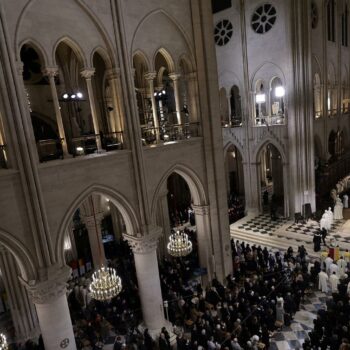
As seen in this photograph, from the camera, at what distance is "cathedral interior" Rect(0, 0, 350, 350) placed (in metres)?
8.80

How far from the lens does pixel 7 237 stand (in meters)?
8.19

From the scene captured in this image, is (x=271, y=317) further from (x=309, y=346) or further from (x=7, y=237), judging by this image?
(x=7, y=237)

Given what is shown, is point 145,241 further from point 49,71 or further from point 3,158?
point 49,71

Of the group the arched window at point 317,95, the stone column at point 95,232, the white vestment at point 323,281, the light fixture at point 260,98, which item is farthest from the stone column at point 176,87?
the arched window at point 317,95

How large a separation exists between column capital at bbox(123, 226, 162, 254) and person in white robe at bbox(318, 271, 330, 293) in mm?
7025

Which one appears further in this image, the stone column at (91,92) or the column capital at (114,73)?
the column capital at (114,73)

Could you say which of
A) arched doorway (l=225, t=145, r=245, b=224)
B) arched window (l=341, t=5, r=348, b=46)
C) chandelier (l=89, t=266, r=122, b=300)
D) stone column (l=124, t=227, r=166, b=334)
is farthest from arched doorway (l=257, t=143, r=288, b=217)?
chandelier (l=89, t=266, r=122, b=300)

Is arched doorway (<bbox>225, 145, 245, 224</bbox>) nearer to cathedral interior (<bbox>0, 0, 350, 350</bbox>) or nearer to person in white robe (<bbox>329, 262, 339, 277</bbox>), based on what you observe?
cathedral interior (<bbox>0, 0, 350, 350</bbox>)

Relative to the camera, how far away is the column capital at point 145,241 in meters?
11.0

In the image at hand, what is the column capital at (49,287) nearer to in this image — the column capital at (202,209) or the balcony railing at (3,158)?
the balcony railing at (3,158)

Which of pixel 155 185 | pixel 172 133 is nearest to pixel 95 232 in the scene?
pixel 155 185

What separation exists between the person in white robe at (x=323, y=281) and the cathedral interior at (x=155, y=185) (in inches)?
2.4

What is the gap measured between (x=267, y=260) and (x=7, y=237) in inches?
441

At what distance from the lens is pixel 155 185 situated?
11.5m
